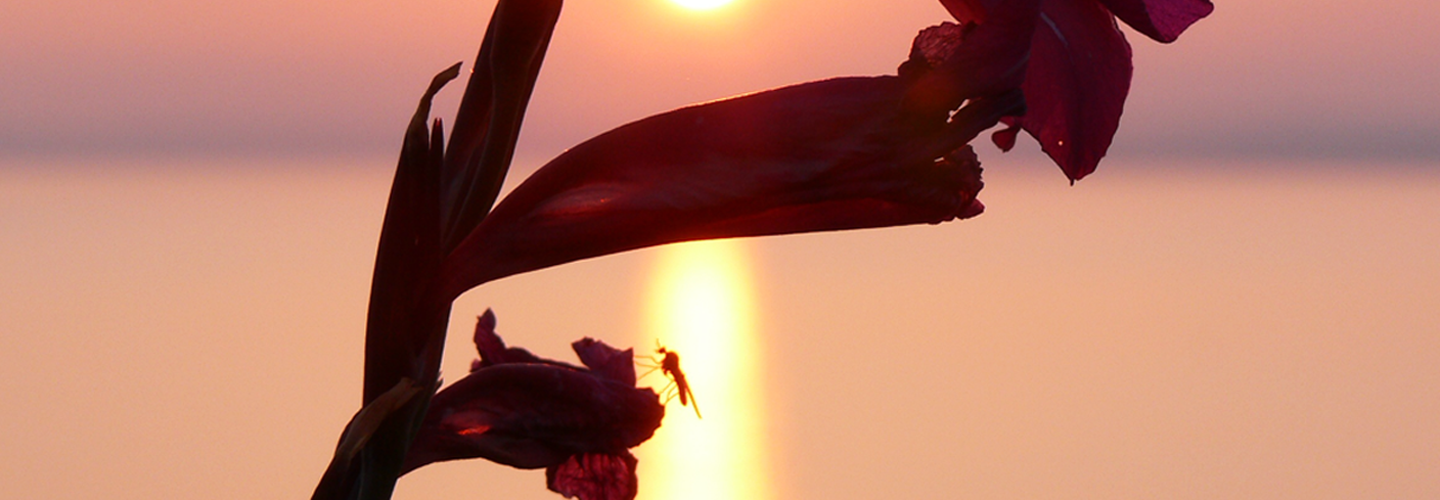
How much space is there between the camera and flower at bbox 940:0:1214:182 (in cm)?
59

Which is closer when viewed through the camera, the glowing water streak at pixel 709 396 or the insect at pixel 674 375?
the insect at pixel 674 375

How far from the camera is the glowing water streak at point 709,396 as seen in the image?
5.73 m

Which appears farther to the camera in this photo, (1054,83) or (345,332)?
(345,332)

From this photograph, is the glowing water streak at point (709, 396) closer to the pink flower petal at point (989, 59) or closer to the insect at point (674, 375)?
the insect at point (674, 375)

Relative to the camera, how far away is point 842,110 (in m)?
0.54

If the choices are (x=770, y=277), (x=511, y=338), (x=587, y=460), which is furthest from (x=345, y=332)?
(x=587, y=460)

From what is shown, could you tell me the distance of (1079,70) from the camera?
599mm

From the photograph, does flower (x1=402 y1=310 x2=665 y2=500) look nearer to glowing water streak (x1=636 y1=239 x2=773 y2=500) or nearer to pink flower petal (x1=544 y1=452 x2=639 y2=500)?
pink flower petal (x1=544 y1=452 x2=639 y2=500)

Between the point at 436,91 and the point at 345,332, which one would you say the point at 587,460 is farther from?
the point at 345,332

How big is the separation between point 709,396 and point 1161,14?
6.62 m

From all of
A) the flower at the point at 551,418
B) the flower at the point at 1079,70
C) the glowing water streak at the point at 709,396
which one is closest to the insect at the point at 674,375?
the flower at the point at 551,418

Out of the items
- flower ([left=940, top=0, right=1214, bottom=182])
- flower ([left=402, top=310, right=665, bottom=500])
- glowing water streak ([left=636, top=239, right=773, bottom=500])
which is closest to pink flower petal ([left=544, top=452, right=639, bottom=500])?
flower ([left=402, top=310, right=665, bottom=500])

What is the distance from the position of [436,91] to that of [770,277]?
1224cm

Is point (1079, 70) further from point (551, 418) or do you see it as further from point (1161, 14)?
point (551, 418)
